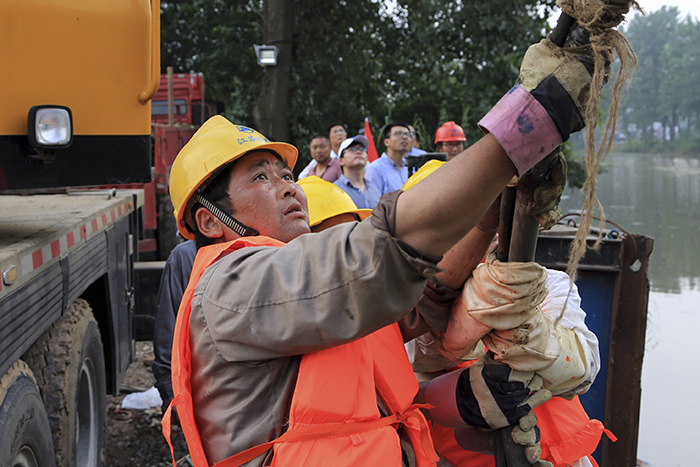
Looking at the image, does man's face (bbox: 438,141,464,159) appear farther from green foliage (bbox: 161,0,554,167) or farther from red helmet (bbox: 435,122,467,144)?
green foliage (bbox: 161,0,554,167)

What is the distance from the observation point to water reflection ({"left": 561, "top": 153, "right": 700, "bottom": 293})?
29.9 feet

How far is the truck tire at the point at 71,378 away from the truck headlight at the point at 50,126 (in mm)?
852

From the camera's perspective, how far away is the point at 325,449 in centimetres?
137

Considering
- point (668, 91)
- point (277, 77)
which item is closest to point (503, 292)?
point (277, 77)

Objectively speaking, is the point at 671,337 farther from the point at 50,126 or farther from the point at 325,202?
the point at 50,126

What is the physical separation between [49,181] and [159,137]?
648 cm

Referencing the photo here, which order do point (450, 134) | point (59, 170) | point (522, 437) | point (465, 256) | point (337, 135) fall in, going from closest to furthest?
point (465, 256)
point (522, 437)
point (59, 170)
point (450, 134)
point (337, 135)

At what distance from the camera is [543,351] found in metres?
1.71

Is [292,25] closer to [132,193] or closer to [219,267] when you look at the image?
[132,193]

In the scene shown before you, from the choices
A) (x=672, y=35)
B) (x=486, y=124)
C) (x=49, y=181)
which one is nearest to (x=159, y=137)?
(x=49, y=181)

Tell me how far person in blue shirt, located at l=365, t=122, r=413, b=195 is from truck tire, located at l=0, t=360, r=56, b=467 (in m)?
4.78

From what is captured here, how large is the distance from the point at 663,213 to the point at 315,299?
1649 centimetres

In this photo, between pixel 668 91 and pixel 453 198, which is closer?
pixel 453 198

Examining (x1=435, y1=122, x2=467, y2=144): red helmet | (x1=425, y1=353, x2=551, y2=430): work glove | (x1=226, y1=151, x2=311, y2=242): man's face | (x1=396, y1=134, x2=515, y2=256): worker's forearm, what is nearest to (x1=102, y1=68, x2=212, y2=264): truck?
(x1=435, y1=122, x2=467, y2=144): red helmet
